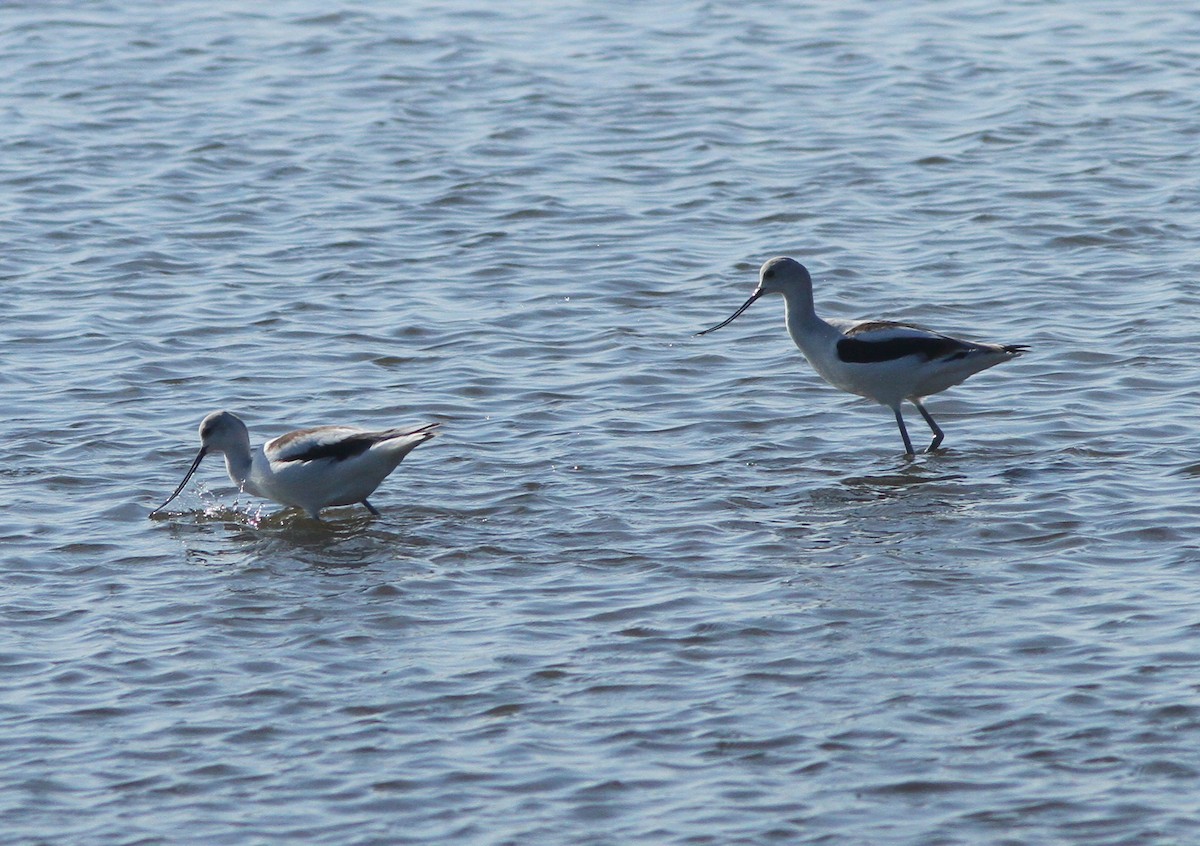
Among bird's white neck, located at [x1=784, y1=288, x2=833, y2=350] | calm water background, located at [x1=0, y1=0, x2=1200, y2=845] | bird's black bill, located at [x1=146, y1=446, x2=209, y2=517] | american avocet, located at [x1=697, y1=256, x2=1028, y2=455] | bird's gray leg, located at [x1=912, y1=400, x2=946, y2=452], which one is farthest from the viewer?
bird's white neck, located at [x1=784, y1=288, x2=833, y2=350]

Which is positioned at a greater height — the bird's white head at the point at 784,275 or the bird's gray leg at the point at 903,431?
the bird's white head at the point at 784,275

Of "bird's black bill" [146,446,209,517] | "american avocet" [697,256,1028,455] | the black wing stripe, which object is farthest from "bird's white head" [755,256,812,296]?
"bird's black bill" [146,446,209,517]

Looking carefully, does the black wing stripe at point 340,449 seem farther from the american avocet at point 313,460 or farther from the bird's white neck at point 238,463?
the bird's white neck at point 238,463

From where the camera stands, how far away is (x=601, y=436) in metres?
10.1

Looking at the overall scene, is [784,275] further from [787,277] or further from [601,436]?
[601,436]

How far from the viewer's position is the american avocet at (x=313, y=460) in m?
8.79

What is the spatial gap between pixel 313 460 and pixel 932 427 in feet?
11.1

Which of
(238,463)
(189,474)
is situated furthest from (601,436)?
(189,474)

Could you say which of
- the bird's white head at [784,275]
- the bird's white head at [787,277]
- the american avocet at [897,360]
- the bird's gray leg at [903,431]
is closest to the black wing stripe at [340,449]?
the bird's white head at [787,277]

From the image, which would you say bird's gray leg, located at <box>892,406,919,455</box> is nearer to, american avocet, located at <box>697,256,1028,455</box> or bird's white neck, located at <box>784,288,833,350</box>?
american avocet, located at <box>697,256,1028,455</box>

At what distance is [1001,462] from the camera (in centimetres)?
962

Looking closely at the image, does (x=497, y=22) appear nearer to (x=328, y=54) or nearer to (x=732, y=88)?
(x=328, y=54)

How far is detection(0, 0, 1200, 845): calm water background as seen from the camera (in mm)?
6387

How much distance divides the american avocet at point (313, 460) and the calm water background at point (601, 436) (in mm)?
231
